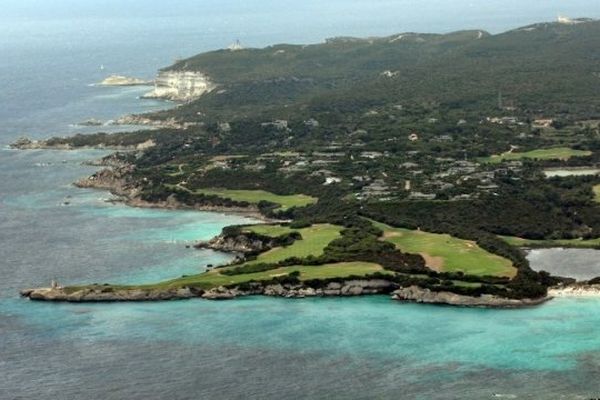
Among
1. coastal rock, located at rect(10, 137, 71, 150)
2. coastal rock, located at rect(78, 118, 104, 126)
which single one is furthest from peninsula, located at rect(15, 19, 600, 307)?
A: coastal rock, located at rect(78, 118, 104, 126)

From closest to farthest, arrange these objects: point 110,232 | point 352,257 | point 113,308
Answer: point 113,308 < point 352,257 < point 110,232

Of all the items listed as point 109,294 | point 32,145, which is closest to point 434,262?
point 109,294

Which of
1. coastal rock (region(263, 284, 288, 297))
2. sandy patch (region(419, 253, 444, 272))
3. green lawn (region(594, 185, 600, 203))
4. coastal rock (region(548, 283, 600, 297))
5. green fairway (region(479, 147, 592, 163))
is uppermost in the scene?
green fairway (region(479, 147, 592, 163))

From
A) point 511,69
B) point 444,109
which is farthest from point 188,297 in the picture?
point 511,69

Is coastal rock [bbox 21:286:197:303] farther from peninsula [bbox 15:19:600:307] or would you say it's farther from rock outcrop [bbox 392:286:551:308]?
rock outcrop [bbox 392:286:551:308]

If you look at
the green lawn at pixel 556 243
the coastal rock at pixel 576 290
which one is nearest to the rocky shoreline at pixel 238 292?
the coastal rock at pixel 576 290

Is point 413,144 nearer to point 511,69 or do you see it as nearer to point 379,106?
point 379,106

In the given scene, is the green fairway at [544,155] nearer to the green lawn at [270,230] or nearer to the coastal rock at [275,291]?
the green lawn at [270,230]
